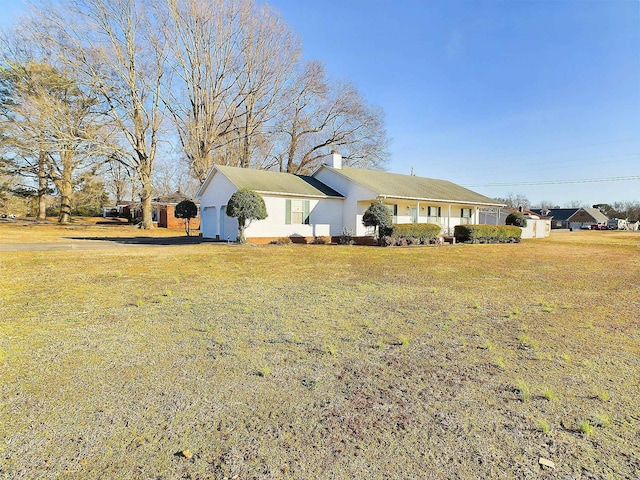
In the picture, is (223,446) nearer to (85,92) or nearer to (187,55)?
(187,55)

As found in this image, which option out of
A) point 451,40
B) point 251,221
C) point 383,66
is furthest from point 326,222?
point 451,40

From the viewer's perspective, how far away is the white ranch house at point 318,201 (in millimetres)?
19500

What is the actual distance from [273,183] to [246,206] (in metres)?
4.39

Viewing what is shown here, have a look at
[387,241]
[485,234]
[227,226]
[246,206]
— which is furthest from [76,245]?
[485,234]

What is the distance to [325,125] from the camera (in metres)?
34.2

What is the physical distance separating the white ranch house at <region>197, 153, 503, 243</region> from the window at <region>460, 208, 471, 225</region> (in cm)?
167

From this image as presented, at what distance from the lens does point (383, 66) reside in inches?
798

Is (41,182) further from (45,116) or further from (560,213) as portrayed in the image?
(560,213)

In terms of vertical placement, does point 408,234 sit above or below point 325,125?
below

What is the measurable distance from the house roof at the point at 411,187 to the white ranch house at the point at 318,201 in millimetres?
81

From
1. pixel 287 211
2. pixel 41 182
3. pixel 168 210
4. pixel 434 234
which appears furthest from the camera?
pixel 168 210

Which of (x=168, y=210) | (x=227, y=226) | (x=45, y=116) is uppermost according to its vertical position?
(x=45, y=116)

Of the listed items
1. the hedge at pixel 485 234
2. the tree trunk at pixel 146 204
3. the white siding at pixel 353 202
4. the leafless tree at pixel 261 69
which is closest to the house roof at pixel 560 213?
the hedge at pixel 485 234

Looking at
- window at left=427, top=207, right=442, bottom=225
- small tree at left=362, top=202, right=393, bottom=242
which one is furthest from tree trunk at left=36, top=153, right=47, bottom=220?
window at left=427, top=207, right=442, bottom=225
